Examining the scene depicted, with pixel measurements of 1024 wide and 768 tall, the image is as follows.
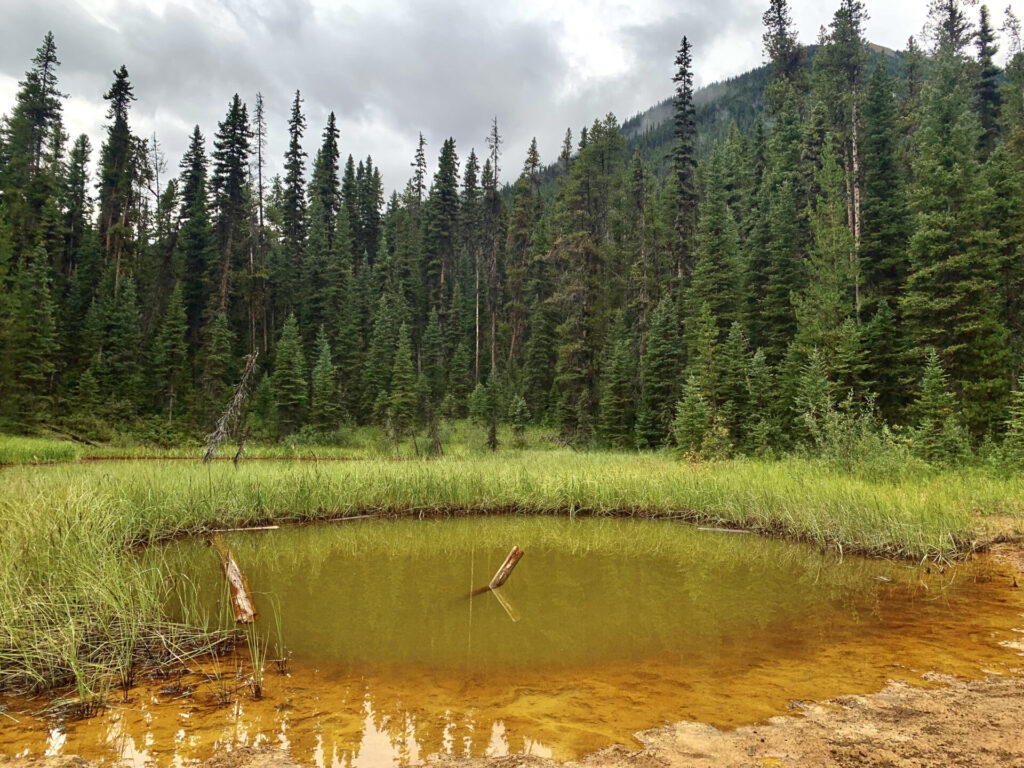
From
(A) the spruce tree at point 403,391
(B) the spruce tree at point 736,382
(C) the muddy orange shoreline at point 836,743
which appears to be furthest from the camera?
(A) the spruce tree at point 403,391

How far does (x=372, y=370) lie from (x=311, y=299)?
10.5 meters

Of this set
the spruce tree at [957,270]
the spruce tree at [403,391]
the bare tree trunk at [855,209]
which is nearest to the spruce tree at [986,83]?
the bare tree trunk at [855,209]

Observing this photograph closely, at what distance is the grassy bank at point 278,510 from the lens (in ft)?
14.4

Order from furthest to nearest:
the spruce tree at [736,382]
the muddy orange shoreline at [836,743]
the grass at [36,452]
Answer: the spruce tree at [736,382]
the grass at [36,452]
the muddy orange shoreline at [836,743]

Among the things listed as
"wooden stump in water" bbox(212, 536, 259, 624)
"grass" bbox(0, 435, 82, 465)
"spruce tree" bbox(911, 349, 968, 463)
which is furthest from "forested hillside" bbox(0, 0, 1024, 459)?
"wooden stump in water" bbox(212, 536, 259, 624)

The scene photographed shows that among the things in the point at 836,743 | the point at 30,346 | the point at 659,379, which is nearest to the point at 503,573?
the point at 836,743

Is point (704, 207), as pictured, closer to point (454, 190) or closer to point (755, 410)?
point (755, 410)

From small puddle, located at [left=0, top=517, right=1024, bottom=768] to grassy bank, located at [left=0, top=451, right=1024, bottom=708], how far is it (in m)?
0.54

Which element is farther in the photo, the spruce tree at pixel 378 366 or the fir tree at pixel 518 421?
the spruce tree at pixel 378 366

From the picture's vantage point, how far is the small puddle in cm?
349

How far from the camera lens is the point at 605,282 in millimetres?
41156

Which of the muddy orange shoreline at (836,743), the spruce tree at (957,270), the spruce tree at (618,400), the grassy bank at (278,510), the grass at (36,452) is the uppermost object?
the spruce tree at (957,270)

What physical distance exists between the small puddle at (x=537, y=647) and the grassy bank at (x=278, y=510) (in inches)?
21.2

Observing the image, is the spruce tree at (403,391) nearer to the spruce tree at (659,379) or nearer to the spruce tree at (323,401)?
the spruce tree at (323,401)
